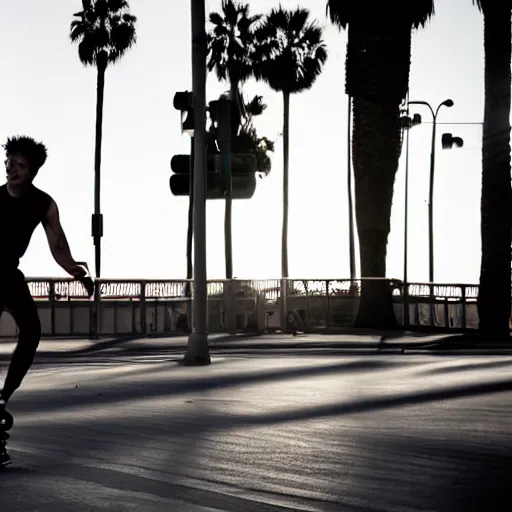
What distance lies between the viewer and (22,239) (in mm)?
8164

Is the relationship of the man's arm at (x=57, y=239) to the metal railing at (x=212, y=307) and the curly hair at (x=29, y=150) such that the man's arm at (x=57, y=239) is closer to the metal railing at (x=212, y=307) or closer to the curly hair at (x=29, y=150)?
the curly hair at (x=29, y=150)

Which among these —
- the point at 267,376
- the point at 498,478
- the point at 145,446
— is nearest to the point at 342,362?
the point at 267,376

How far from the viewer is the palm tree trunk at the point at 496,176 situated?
87.1ft

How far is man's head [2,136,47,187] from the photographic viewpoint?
329 inches

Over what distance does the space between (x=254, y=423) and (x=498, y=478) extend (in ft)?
10.3

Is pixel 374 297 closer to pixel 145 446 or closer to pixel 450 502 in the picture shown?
pixel 145 446

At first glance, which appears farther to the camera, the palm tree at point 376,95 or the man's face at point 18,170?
the palm tree at point 376,95

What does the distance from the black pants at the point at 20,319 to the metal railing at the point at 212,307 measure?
1918cm

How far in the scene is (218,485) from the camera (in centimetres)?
711

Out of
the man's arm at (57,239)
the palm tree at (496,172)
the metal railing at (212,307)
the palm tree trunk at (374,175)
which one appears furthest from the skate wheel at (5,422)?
the palm tree trunk at (374,175)

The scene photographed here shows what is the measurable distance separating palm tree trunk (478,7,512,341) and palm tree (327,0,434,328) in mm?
4104

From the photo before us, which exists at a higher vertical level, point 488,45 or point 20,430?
point 488,45

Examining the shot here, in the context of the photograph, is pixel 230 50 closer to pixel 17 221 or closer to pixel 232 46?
pixel 232 46

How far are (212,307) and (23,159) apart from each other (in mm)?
20755
